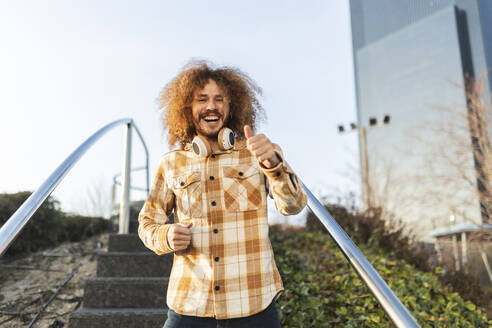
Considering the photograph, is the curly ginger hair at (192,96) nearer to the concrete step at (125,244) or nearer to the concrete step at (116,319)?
the concrete step at (116,319)

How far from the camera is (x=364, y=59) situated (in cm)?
5631

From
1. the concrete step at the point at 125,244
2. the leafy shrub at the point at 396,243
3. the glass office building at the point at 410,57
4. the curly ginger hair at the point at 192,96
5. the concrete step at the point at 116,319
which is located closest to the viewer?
the curly ginger hair at the point at 192,96

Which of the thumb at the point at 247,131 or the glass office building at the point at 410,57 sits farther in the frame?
the glass office building at the point at 410,57

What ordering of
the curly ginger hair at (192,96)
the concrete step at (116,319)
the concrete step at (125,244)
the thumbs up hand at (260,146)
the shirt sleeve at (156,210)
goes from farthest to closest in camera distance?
the concrete step at (125,244) → the concrete step at (116,319) → the curly ginger hair at (192,96) → the shirt sleeve at (156,210) → the thumbs up hand at (260,146)

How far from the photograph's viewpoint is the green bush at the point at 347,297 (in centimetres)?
277

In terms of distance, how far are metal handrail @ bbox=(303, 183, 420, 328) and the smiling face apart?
63 cm

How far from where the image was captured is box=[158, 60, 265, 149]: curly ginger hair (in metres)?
1.76

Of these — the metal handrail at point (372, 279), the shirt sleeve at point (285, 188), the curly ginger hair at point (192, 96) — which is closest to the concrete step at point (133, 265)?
the curly ginger hair at point (192, 96)

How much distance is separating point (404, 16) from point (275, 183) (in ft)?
198

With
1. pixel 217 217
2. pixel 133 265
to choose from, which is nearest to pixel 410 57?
pixel 133 265

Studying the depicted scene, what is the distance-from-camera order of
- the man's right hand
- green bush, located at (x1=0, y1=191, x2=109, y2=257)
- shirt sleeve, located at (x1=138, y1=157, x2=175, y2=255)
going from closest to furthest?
the man's right hand < shirt sleeve, located at (x1=138, y1=157, x2=175, y2=255) < green bush, located at (x1=0, y1=191, x2=109, y2=257)

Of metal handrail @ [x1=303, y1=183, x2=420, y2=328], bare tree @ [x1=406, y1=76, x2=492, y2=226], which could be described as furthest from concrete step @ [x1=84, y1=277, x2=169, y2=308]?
bare tree @ [x1=406, y1=76, x2=492, y2=226]

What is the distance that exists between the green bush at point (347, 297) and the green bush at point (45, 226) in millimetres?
2295

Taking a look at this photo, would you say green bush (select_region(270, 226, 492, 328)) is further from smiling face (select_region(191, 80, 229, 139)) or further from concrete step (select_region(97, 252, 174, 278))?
Answer: smiling face (select_region(191, 80, 229, 139))
